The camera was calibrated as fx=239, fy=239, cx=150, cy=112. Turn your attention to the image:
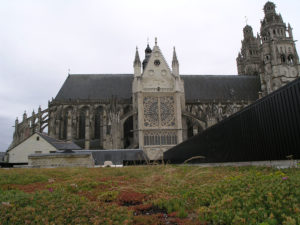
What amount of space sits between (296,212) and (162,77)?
1135 inches

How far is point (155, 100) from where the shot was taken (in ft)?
98.2

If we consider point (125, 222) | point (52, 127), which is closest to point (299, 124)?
point (125, 222)

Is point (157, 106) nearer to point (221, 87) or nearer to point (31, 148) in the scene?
point (31, 148)

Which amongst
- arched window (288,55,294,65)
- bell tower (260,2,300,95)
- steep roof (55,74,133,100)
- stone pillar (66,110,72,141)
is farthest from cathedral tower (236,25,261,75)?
stone pillar (66,110,72,141)

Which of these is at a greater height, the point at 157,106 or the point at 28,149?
the point at 157,106

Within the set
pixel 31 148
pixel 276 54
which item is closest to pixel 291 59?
pixel 276 54

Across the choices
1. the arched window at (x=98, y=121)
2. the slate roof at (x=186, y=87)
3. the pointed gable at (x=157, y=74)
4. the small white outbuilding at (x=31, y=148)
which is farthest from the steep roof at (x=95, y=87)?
the small white outbuilding at (x=31, y=148)

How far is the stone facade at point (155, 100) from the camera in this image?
95.2 ft

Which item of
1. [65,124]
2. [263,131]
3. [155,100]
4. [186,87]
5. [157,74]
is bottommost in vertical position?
[263,131]

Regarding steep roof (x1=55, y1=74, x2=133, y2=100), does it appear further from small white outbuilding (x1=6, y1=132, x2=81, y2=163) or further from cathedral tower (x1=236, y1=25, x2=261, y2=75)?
cathedral tower (x1=236, y1=25, x2=261, y2=75)

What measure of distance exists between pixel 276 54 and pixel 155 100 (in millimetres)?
24784

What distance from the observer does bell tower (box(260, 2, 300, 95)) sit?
130 ft

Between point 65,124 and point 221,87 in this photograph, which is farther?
point 221,87

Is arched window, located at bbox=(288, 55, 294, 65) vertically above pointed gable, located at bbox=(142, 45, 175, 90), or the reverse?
arched window, located at bbox=(288, 55, 294, 65)
